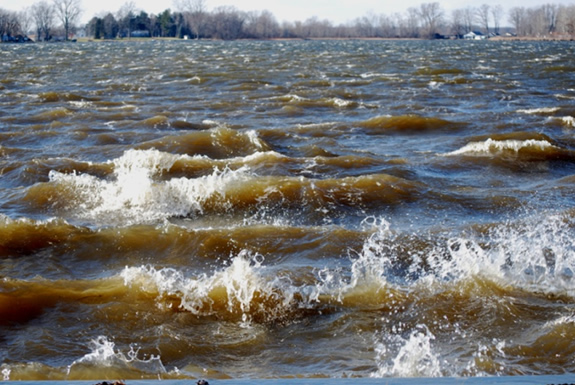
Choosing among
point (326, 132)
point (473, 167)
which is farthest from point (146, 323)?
point (326, 132)

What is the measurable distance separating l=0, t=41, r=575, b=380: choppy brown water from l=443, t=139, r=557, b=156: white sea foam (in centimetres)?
5

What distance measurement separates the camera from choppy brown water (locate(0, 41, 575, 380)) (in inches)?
174

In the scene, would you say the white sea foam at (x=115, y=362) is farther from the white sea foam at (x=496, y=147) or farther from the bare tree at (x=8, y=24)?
the bare tree at (x=8, y=24)

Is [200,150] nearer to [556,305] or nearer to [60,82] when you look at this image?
[556,305]

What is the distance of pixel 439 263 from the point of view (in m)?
6.07

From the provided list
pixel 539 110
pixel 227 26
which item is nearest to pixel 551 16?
pixel 227 26

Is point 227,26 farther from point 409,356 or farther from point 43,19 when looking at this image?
point 409,356

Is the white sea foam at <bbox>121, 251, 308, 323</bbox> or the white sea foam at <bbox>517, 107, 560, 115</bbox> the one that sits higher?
the white sea foam at <bbox>517, 107, 560, 115</bbox>

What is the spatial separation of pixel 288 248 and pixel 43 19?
143 m

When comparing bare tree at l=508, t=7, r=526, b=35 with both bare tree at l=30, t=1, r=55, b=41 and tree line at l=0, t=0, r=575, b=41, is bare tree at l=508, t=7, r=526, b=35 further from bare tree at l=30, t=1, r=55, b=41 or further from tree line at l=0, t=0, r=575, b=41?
bare tree at l=30, t=1, r=55, b=41

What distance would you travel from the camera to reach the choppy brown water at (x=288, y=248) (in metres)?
4.43

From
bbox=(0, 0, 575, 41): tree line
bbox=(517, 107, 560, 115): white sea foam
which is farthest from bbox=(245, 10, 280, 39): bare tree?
bbox=(517, 107, 560, 115): white sea foam

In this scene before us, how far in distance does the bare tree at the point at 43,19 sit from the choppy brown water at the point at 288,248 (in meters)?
128

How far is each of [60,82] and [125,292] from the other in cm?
2116
